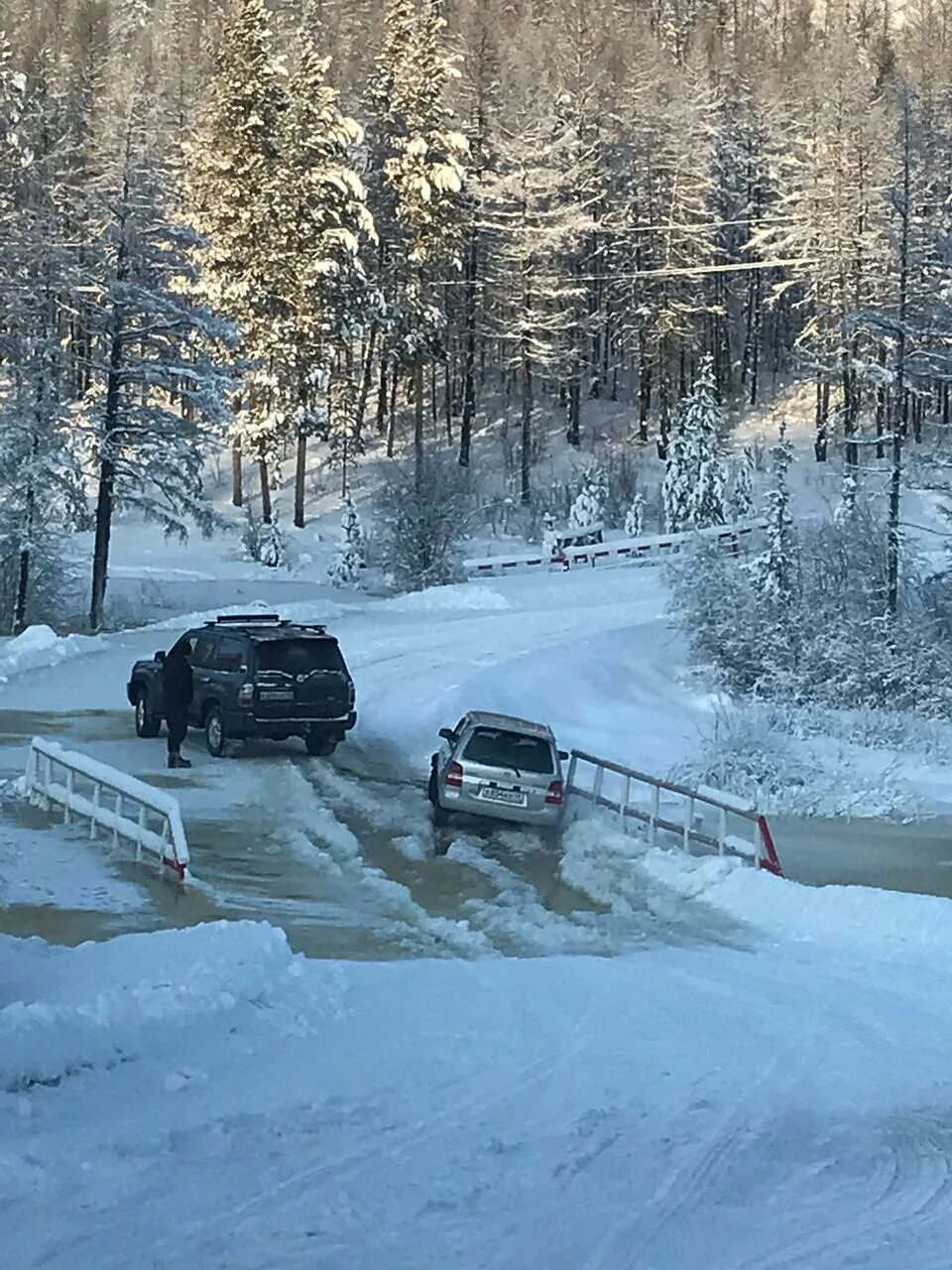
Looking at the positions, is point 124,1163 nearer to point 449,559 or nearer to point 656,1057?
point 656,1057

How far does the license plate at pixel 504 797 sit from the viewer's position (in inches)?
698

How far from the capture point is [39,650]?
31.7 meters

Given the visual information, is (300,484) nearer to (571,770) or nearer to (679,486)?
(679,486)

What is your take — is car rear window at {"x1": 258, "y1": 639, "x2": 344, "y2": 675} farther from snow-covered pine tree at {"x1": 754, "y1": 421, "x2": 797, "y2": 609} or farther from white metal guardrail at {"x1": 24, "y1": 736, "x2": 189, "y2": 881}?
snow-covered pine tree at {"x1": 754, "y1": 421, "x2": 797, "y2": 609}

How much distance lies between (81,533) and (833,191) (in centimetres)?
3188

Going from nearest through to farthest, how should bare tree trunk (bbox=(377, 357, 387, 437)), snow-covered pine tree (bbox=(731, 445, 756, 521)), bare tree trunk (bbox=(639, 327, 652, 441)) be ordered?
snow-covered pine tree (bbox=(731, 445, 756, 521)) → bare tree trunk (bbox=(377, 357, 387, 437)) → bare tree trunk (bbox=(639, 327, 652, 441))

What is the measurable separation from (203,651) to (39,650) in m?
9.96

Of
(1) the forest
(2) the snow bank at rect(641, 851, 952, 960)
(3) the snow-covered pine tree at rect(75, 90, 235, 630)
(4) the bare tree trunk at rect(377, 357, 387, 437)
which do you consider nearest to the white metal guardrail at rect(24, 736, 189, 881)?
(2) the snow bank at rect(641, 851, 952, 960)

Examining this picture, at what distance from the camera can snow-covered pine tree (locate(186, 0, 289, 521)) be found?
52.3m

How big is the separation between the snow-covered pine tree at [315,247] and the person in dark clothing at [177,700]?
1262 inches

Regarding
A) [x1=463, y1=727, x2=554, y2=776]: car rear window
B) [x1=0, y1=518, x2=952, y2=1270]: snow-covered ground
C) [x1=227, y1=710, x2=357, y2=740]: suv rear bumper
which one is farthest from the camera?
[x1=227, y1=710, x2=357, y2=740]: suv rear bumper

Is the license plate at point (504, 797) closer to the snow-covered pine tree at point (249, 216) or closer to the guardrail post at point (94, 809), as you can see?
the guardrail post at point (94, 809)

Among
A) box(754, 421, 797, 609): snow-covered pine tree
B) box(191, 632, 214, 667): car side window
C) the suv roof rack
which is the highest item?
box(754, 421, 797, 609): snow-covered pine tree

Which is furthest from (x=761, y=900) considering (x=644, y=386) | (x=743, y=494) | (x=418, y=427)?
(x=644, y=386)
